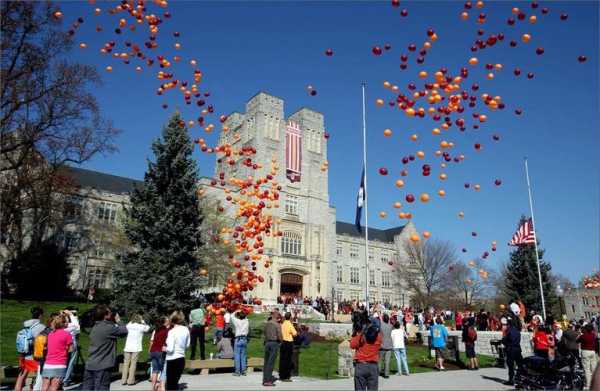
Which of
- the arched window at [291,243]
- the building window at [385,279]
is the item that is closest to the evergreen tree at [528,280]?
the arched window at [291,243]

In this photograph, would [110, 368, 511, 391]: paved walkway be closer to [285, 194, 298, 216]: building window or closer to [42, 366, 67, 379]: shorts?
[42, 366, 67, 379]: shorts

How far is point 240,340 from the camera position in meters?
12.5

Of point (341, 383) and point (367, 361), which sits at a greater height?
point (367, 361)

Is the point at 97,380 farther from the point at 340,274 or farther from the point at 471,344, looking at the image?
the point at 340,274

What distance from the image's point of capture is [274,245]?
168 feet

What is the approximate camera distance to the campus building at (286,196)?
155 feet

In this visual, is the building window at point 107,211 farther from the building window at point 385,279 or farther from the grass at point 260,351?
the building window at point 385,279

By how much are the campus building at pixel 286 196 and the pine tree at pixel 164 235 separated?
2135cm

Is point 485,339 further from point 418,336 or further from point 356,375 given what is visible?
point 356,375

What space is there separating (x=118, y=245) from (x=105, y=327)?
27.2 meters

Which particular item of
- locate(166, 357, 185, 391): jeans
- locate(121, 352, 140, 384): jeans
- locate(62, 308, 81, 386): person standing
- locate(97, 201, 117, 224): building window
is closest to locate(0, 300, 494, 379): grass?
locate(62, 308, 81, 386): person standing

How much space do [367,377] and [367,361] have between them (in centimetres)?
30

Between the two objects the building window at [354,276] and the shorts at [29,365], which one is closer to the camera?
the shorts at [29,365]

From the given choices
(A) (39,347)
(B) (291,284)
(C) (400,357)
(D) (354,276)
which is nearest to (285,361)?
(C) (400,357)
